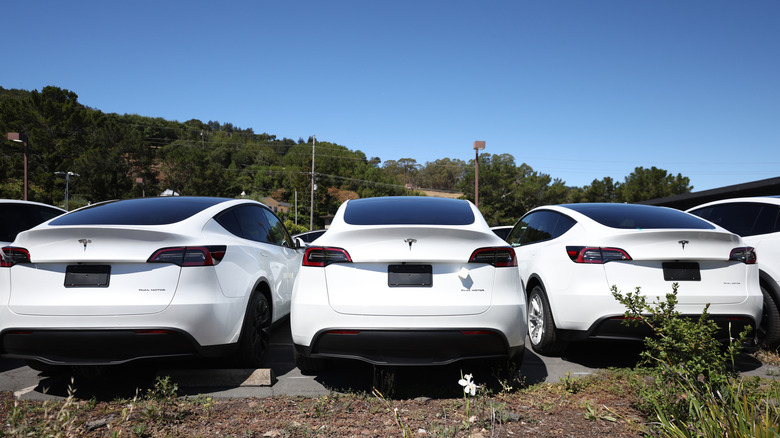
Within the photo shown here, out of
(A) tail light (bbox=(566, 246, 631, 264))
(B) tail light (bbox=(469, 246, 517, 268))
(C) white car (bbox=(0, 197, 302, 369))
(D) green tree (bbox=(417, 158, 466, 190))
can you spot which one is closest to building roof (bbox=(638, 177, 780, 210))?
(A) tail light (bbox=(566, 246, 631, 264))

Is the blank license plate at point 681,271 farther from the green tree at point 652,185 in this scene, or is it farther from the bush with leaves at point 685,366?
the green tree at point 652,185

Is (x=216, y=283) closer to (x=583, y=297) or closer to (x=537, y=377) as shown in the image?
(x=537, y=377)

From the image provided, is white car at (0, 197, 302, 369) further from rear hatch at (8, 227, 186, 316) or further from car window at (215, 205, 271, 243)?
car window at (215, 205, 271, 243)

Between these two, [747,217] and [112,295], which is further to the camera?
[747,217]

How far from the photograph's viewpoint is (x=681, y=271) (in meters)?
4.14

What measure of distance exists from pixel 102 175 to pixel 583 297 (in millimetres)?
63591

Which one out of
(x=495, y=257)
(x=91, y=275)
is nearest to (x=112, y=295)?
(x=91, y=275)

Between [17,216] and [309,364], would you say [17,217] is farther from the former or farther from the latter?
[309,364]

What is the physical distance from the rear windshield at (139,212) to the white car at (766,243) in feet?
18.6

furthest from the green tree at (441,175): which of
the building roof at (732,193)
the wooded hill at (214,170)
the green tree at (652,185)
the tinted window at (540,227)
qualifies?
the tinted window at (540,227)

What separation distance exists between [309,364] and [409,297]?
122 cm

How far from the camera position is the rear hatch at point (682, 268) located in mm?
4109

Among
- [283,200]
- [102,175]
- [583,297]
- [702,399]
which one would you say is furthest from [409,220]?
[283,200]

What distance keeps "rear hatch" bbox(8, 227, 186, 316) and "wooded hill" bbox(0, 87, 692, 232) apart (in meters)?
39.0
